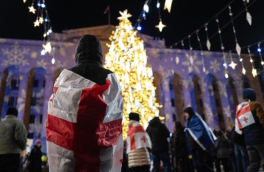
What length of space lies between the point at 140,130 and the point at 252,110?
91.1 inches

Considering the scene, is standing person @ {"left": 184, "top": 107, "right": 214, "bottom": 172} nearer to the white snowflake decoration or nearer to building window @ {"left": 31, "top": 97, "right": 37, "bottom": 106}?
the white snowflake decoration

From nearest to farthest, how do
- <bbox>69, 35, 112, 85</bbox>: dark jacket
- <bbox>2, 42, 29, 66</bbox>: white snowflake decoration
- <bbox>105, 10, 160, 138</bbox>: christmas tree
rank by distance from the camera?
1. <bbox>69, 35, 112, 85</bbox>: dark jacket
2. <bbox>105, 10, 160, 138</bbox>: christmas tree
3. <bbox>2, 42, 29, 66</bbox>: white snowflake decoration

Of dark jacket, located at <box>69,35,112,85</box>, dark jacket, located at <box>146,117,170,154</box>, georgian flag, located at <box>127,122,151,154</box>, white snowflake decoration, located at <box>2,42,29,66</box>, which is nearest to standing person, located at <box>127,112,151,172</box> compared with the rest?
georgian flag, located at <box>127,122,151,154</box>

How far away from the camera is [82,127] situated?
72.0 inches

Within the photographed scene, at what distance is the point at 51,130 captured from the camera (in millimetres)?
1936

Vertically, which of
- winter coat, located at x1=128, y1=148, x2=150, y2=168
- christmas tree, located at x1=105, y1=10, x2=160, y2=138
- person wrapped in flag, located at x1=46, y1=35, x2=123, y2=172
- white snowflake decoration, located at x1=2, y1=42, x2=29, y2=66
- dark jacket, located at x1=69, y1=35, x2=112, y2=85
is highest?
white snowflake decoration, located at x1=2, y1=42, x2=29, y2=66

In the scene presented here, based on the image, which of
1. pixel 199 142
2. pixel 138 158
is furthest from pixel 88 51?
pixel 199 142

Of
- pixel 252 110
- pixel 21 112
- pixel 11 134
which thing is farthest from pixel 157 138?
pixel 21 112

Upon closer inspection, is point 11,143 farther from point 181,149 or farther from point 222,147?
point 222,147

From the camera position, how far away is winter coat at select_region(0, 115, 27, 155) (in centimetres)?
384

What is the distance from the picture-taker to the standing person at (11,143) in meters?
3.80

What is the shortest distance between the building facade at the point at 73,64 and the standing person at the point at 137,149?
1376 centimetres

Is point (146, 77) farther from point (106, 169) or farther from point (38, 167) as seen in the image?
point (106, 169)

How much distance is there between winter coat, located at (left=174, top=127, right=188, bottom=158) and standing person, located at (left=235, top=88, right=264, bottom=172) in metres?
1.82
